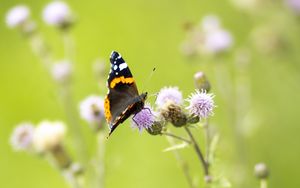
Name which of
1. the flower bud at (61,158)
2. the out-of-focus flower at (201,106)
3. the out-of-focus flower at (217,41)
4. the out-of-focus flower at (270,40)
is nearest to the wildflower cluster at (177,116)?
the out-of-focus flower at (201,106)

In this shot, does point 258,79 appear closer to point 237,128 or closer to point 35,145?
point 237,128

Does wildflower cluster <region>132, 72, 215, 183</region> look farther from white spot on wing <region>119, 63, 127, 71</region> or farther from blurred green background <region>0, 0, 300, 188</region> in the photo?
blurred green background <region>0, 0, 300, 188</region>

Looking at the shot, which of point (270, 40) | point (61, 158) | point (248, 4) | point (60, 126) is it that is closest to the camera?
point (61, 158)

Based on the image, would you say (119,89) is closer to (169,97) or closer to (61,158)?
(169,97)

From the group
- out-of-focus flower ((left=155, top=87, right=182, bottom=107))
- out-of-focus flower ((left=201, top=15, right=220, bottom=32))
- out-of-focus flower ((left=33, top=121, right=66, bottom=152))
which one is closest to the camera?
out-of-focus flower ((left=155, top=87, right=182, bottom=107))

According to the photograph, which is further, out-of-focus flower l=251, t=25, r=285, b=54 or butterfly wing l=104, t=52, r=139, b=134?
out-of-focus flower l=251, t=25, r=285, b=54

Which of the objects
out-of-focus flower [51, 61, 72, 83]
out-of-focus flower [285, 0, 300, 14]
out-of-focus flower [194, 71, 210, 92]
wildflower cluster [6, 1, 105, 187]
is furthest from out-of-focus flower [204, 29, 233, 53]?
out-of-focus flower [194, 71, 210, 92]

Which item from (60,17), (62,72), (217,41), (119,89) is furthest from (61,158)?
(217,41)

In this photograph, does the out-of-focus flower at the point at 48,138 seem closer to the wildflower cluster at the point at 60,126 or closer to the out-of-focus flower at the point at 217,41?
the wildflower cluster at the point at 60,126
